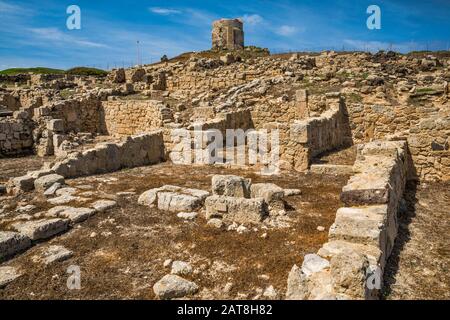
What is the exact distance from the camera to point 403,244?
17.8 feet

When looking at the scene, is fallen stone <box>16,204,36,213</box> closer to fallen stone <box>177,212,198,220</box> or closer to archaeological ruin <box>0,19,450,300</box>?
archaeological ruin <box>0,19,450,300</box>

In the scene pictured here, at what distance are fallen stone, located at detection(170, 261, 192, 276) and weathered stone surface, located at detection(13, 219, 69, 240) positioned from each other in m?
2.46

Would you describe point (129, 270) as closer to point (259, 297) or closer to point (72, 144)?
point (259, 297)

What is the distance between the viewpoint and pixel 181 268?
192 inches

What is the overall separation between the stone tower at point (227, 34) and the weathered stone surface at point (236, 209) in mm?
41322

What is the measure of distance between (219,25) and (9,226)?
44090 millimetres

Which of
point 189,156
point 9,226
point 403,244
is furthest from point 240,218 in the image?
point 189,156

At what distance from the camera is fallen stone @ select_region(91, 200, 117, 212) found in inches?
282

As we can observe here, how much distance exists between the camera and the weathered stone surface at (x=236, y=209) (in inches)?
248

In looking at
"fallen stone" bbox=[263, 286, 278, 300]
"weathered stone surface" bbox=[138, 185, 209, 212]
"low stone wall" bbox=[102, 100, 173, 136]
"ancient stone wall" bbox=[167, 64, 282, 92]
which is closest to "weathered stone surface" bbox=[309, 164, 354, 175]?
"weathered stone surface" bbox=[138, 185, 209, 212]

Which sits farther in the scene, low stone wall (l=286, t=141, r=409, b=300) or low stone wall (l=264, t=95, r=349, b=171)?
low stone wall (l=264, t=95, r=349, b=171)

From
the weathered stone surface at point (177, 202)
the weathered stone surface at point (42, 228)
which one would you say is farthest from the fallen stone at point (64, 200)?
the weathered stone surface at point (177, 202)

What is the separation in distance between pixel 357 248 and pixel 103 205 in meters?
4.87

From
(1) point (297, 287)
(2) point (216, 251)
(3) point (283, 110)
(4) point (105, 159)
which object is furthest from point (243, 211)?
(3) point (283, 110)
